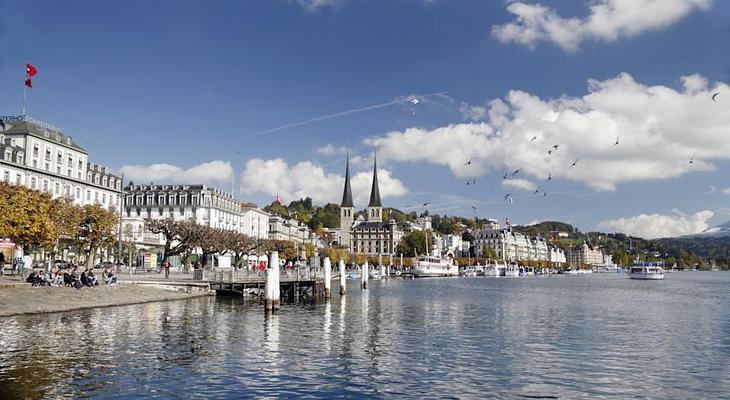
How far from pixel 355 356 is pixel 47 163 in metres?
76.6

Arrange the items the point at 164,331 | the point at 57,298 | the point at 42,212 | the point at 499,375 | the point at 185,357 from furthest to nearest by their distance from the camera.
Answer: the point at 42,212 → the point at 57,298 → the point at 164,331 → the point at 185,357 → the point at 499,375

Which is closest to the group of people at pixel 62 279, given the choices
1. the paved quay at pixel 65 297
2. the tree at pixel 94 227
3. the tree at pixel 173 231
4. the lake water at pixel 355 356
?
the paved quay at pixel 65 297

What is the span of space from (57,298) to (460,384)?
34509mm

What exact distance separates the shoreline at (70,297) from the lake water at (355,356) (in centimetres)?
166

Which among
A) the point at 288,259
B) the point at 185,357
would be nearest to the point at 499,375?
the point at 185,357

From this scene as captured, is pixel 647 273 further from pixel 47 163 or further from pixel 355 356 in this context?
pixel 355 356

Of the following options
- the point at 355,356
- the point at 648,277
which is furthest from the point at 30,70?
the point at 648,277

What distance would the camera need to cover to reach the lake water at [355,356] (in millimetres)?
22875

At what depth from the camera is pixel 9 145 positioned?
276 feet

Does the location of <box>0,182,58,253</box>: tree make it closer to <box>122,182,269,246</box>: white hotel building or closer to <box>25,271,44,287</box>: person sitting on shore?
<box>25,271,44,287</box>: person sitting on shore

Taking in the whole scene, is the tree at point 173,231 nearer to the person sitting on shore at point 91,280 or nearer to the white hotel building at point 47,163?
the white hotel building at point 47,163

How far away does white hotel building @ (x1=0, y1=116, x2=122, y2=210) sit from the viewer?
83.6m

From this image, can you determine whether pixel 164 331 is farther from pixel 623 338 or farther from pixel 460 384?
pixel 623 338

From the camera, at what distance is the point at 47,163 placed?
91.1 m
